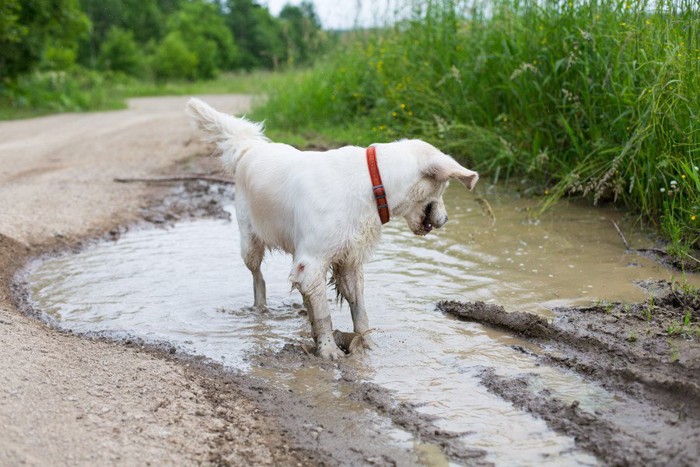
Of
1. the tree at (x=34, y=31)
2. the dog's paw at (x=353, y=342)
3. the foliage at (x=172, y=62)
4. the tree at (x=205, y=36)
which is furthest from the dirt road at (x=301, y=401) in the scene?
the tree at (x=205, y=36)

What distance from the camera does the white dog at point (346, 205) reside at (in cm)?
481

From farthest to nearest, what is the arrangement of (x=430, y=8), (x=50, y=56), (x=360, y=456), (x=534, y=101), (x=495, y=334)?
(x=50, y=56), (x=430, y=8), (x=534, y=101), (x=495, y=334), (x=360, y=456)

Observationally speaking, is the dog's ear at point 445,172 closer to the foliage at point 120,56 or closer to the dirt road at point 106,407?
the dirt road at point 106,407

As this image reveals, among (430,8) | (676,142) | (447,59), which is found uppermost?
(430,8)

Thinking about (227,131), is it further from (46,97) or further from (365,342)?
(46,97)

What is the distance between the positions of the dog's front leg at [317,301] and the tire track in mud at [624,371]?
1.05 metres

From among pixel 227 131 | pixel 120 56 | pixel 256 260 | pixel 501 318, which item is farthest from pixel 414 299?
pixel 120 56

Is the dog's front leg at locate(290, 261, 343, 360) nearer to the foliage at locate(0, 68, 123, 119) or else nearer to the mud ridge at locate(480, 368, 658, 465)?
the mud ridge at locate(480, 368, 658, 465)

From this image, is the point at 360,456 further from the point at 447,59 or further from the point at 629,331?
the point at 447,59

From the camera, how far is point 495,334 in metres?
5.41

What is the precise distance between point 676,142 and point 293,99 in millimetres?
8218

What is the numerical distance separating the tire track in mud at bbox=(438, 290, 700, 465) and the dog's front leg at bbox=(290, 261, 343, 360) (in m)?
1.05

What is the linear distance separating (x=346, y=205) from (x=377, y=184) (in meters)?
0.23

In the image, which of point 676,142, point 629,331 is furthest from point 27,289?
point 676,142
